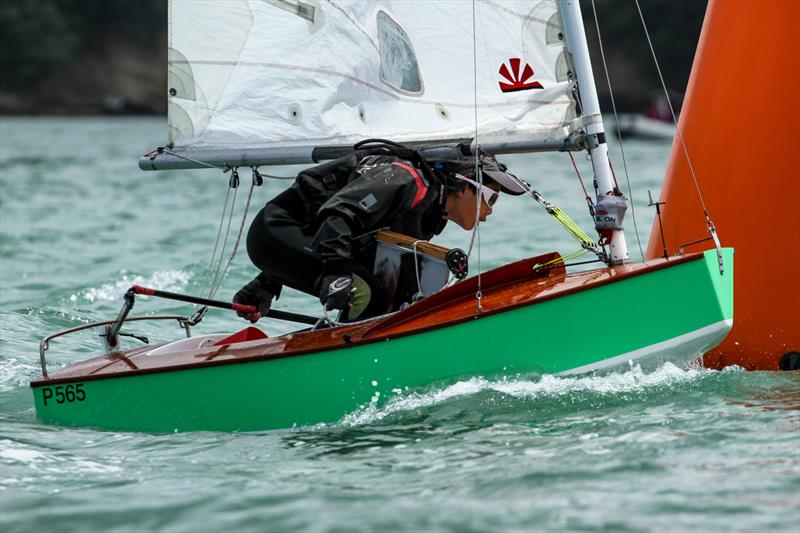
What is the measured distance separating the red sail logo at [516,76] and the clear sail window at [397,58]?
464 millimetres

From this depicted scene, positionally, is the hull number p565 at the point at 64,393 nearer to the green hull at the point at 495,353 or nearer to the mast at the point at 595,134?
the green hull at the point at 495,353

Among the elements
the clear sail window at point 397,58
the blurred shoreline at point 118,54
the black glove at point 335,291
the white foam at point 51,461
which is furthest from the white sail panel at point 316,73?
the blurred shoreline at point 118,54

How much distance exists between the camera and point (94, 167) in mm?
21172

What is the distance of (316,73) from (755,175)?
1.85 m

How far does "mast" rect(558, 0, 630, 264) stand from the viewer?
4.66 metres

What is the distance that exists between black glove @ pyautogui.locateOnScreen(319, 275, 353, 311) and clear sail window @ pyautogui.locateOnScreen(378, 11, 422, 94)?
0.95m

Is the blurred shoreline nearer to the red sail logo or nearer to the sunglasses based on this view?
the sunglasses

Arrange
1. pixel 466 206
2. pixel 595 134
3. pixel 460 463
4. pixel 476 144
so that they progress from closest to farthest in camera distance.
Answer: pixel 460 463, pixel 595 134, pixel 476 144, pixel 466 206

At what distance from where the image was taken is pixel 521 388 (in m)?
4.51

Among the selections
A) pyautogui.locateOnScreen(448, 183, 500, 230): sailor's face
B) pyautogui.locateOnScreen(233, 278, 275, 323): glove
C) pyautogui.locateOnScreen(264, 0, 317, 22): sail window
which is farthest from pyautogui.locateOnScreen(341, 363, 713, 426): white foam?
pyautogui.locateOnScreen(264, 0, 317, 22): sail window

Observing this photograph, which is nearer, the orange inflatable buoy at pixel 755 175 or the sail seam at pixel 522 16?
the sail seam at pixel 522 16

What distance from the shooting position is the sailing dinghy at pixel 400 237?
14.6 ft

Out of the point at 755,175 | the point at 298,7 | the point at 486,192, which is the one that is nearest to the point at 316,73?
the point at 298,7

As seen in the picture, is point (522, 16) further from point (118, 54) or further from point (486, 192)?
point (118, 54)
